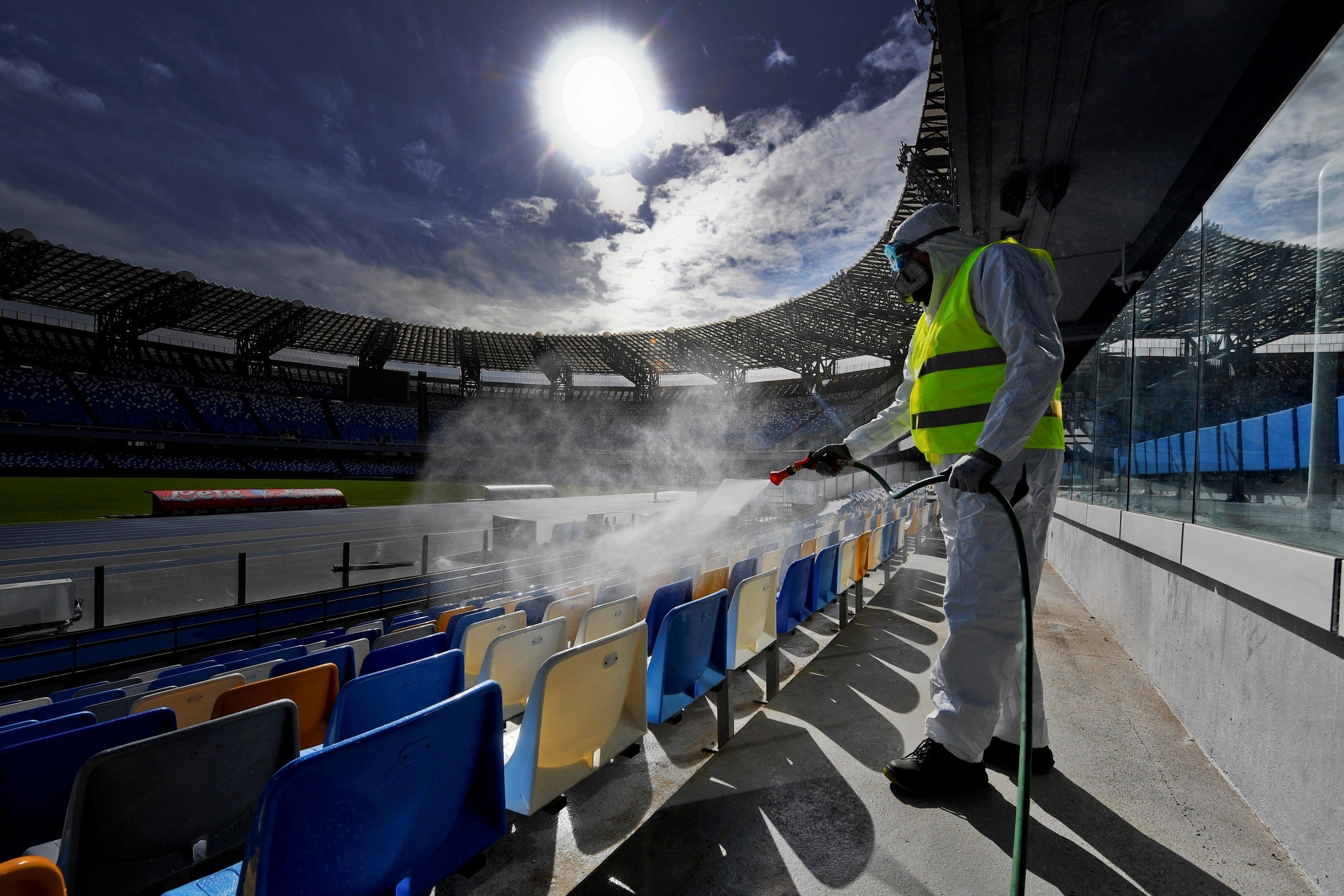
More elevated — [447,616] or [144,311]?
[144,311]

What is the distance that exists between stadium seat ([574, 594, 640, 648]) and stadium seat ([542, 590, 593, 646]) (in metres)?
0.89

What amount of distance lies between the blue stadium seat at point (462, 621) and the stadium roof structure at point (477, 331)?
14.4 meters

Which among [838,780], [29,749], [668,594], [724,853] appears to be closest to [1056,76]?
[668,594]

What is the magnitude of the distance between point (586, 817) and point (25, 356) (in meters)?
49.7

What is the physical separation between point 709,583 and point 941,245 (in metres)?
2.67

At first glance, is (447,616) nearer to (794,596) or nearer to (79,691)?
(79,691)

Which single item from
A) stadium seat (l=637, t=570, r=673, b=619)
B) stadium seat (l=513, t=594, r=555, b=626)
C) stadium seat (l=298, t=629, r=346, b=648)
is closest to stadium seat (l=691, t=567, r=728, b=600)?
stadium seat (l=637, t=570, r=673, b=619)

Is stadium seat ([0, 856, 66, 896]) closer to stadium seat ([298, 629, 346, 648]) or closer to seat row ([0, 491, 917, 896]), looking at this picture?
seat row ([0, 491, 917, 896])

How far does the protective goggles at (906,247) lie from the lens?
2473 millimetres

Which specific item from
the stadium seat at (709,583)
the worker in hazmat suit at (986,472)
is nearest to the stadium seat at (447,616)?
the stadium seat at (709,583)

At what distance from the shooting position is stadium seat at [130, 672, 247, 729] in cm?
234

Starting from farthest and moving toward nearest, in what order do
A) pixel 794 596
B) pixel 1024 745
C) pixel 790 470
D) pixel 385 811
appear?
pixel 794 596
pixel 790 470
pixel 1024 745
pixel 385 811

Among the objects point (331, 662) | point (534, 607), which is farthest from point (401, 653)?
point (534, 607)

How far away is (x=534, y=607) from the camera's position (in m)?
4.45
